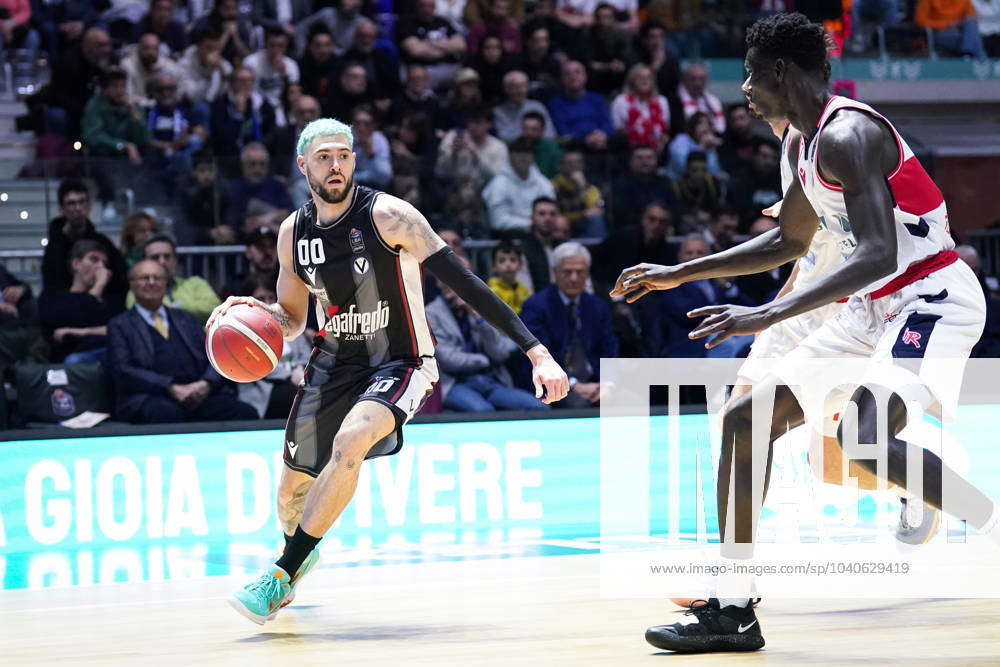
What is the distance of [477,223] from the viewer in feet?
32.3

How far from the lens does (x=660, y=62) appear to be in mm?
12789

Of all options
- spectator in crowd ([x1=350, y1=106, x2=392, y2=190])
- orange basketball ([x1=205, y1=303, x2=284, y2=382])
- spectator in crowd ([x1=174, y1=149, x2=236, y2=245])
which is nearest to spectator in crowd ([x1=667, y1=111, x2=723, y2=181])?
spectator in crowd ([x1=350, y1=106, x2=392, y2=190])

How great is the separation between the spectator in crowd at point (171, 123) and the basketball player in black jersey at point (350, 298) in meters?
5.18

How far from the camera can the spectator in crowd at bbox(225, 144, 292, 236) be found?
9492 millimetres

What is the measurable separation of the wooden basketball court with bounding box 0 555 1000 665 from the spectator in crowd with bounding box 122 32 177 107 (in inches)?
232

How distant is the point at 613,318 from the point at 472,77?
295 centimetres

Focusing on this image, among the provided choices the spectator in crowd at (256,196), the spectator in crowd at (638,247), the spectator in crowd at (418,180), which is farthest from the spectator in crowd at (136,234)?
the spectator in crowd at (638,247)

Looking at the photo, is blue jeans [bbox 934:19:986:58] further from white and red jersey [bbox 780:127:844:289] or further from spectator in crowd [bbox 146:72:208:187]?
white and red jersey [bbox 780:127:844:289]

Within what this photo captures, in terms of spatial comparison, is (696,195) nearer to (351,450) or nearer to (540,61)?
(540,61)

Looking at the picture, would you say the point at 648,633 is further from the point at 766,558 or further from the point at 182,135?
the point at 182,135

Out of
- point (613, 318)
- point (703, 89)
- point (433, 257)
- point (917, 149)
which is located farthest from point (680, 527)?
point (703, 89)

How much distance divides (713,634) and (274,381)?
5.11 metres

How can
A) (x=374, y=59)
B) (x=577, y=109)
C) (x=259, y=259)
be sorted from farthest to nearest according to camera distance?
(x=577, y=109), (x=374, y=59), (x=259, y=259)

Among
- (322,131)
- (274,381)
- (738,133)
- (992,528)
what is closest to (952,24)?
(738,133)
